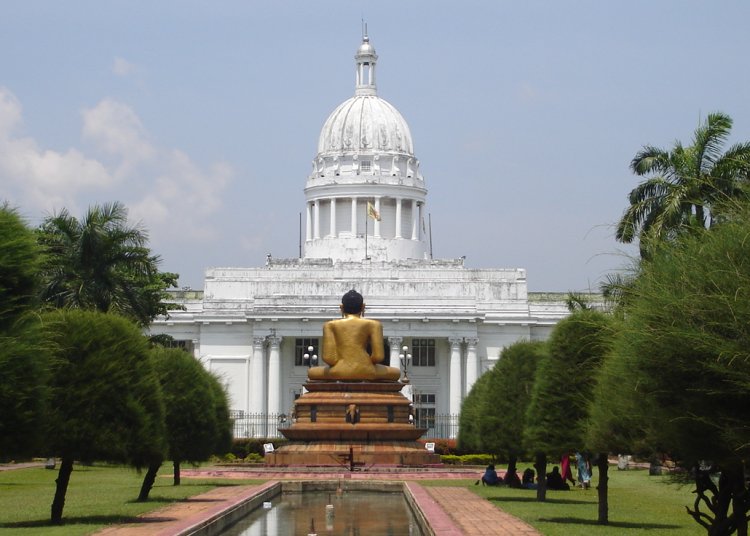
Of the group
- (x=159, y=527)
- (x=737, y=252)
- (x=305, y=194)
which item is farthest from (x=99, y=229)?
(x=305, y=194)

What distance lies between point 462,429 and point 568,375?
79.1 ft

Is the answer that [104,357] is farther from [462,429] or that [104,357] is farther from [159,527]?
[462,429]

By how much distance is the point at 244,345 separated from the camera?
9862 centimetres

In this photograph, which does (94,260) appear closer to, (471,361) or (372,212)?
(471,361)

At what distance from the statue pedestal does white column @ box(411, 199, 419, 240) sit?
60.2 meters

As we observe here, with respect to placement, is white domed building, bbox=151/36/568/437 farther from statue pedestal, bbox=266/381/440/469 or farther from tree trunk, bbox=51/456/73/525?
tree trunk, bbox=51/456/73/525

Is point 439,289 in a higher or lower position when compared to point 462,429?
higher

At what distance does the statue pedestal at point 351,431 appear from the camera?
54344mm

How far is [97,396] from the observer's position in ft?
99.6

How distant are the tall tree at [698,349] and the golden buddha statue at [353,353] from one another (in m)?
35.8

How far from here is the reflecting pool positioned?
29328 millimetres

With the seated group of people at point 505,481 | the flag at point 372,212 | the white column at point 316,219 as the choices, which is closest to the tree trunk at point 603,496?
the seated group of people at point 505,481

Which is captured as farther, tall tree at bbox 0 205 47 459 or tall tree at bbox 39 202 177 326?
tall tree at bbox 39 202 177 326

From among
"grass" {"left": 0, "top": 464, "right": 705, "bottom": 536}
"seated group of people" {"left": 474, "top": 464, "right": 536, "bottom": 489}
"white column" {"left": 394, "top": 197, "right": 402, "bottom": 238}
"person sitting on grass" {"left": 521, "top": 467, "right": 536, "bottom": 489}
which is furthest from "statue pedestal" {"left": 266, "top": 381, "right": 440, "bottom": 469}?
"white column" {"left": 394, "top": 197, "right": 402, "bottom": 238}
